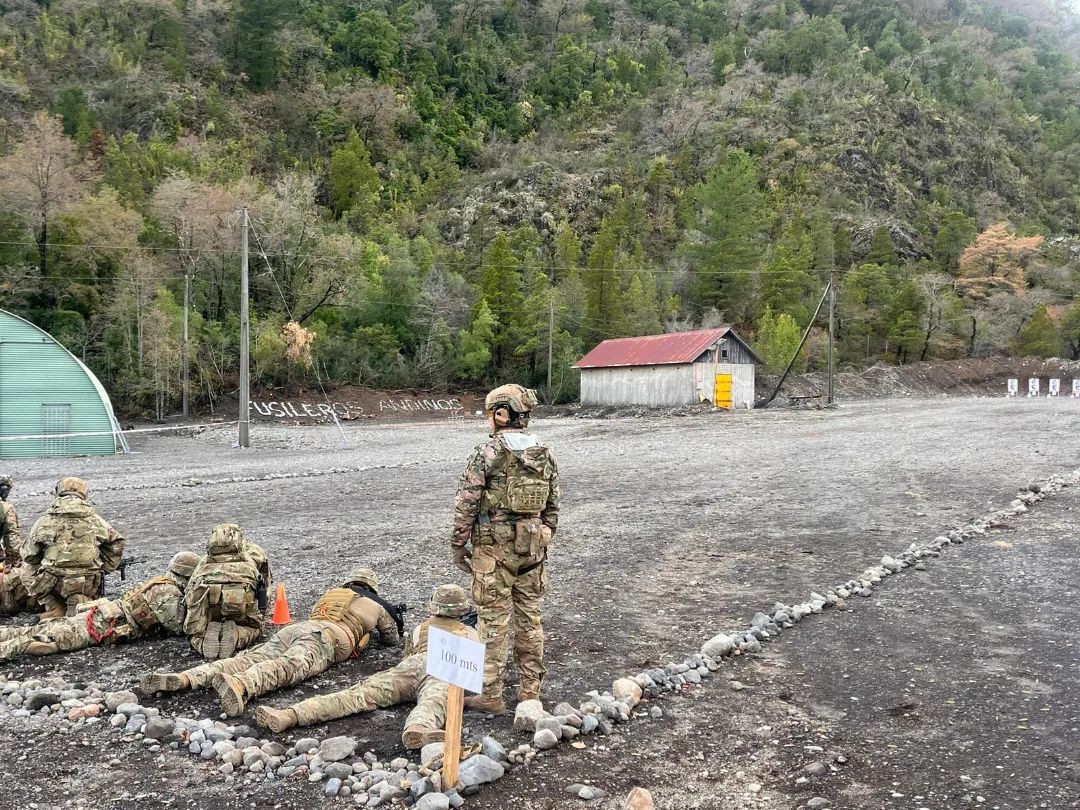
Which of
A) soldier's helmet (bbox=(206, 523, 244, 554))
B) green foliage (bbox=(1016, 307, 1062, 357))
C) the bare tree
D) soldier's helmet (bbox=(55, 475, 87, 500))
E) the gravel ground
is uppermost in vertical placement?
the bare tree

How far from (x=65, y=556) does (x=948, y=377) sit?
215 feet

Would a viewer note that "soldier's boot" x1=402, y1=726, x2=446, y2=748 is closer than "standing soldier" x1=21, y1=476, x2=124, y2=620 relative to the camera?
Yes

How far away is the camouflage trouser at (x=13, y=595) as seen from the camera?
7.26 meters

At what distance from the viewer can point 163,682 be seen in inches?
207

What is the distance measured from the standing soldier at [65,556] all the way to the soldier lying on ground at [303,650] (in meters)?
2.21

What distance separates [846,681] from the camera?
5660 mm

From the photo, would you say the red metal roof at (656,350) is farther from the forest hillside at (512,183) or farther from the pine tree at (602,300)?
the pine tree at (602,300)

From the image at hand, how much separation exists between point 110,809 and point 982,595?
7.77 m

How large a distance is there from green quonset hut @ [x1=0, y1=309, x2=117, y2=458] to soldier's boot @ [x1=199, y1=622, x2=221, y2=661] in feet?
70.8

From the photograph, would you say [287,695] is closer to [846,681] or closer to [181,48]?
[846,681]

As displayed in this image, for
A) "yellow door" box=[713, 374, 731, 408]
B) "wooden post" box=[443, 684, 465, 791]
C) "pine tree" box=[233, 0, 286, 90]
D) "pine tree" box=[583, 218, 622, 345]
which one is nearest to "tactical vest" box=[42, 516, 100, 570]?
"wooden post" box=[443, 684, 465, 791]

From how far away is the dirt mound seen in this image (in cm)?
5428

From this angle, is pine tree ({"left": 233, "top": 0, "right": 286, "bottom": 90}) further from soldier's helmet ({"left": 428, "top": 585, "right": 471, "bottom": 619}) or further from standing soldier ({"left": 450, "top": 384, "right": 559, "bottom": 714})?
soldier's helmet ({"left": 428, "top": 585, "right": 471, "bottom": 619})

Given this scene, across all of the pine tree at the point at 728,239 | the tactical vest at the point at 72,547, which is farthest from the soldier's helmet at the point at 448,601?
the pine tree at the point at 728,239
